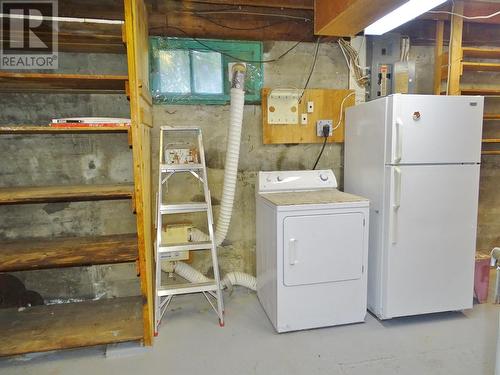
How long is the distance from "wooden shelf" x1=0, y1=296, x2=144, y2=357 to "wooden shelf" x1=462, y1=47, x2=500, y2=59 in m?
3.37

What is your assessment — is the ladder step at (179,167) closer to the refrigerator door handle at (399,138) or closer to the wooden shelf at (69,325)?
the wooden shelf at (69,325)

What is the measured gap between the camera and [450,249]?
2.36 metres

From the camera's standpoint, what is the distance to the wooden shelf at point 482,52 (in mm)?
2707

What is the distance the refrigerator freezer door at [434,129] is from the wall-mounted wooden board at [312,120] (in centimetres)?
74

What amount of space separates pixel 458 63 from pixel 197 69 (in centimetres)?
217

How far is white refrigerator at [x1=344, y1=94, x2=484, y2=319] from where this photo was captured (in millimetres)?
2221

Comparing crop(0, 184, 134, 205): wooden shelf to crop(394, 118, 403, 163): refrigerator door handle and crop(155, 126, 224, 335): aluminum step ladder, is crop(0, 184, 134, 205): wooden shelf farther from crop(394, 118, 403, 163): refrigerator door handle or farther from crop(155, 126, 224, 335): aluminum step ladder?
crop(394, 118, 403, 163): refrigerator door handle

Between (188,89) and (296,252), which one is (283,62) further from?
(296,252)

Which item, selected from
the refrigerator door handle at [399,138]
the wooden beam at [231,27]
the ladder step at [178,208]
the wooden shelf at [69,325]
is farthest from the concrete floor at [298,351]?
the wooden beam at [231,27]

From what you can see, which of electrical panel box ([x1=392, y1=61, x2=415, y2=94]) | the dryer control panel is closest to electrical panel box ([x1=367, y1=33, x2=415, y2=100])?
electrical panel box ([x1=392, y1=61, x2=415, y2=94])

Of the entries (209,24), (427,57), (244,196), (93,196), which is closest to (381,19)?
(427,57)

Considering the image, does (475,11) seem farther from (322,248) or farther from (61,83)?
(61,83)

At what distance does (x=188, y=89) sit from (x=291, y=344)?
2072 mm

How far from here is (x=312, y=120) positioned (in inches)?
112
